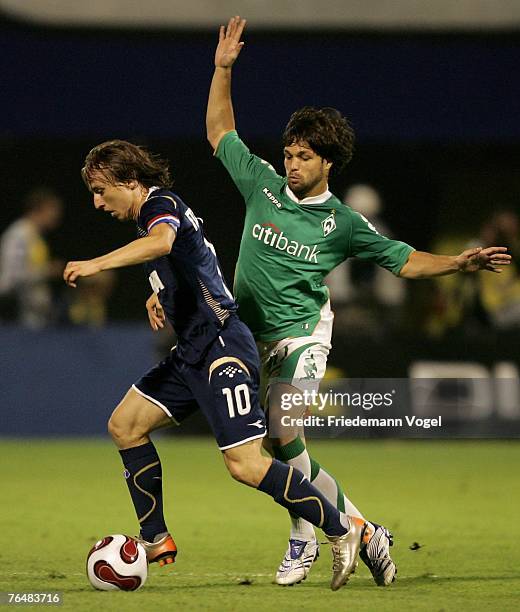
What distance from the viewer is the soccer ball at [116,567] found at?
5.74m

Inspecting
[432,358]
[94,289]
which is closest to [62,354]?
[94,289]

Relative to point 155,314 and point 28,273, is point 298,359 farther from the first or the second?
point 28,273

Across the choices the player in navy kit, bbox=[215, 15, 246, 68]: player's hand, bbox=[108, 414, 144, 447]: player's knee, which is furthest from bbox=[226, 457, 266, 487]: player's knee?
bbox=[215, 15, 246, 68]: player's hand

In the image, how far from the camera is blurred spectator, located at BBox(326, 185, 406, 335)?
1399 centimetres

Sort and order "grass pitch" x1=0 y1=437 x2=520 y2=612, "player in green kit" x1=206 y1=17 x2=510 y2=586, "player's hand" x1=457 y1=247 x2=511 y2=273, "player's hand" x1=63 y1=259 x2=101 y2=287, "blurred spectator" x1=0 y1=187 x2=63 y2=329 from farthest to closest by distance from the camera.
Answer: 1. "blurred spectator" x1=0 y1=187 x2=63 y2=329
2. "player in green kit" x1=206 y1=17 x2=510 y2=586
3. "player's hand" x1=457 y1=247 x2=511 y2=273
4. "grass pitch" x1=0 y1=437 x2=520 y2=612
5. "player's hand" x1=63 y1=259 x2=101 y2=287

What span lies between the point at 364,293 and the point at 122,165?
360 inches

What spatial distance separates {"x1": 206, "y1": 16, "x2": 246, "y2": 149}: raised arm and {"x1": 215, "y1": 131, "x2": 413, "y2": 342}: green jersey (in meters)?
0.50

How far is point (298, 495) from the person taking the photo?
5.76 meters

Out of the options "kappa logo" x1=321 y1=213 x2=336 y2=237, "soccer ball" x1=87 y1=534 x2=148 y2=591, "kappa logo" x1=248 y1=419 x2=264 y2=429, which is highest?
"kappa logo" x1=321 y1=213 x2=336 y2=237

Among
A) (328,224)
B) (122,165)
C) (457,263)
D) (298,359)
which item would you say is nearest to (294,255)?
(328,224)

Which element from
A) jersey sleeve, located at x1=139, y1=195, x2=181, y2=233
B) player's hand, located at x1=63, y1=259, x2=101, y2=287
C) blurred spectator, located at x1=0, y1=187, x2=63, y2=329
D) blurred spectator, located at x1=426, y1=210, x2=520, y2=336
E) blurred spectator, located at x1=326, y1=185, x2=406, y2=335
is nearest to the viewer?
player's hand, located at x1=63, y1=259, x2=101, y2=287

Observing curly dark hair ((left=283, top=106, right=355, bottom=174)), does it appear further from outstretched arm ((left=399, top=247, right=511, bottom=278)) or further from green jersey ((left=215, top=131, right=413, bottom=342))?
outstretched arm ((left=399, top=247, right=511, bottom=278))

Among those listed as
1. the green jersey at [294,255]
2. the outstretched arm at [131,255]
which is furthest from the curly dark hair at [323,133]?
the outstretched arm at [131,255]

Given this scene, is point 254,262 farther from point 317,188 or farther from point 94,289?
point 94,289
